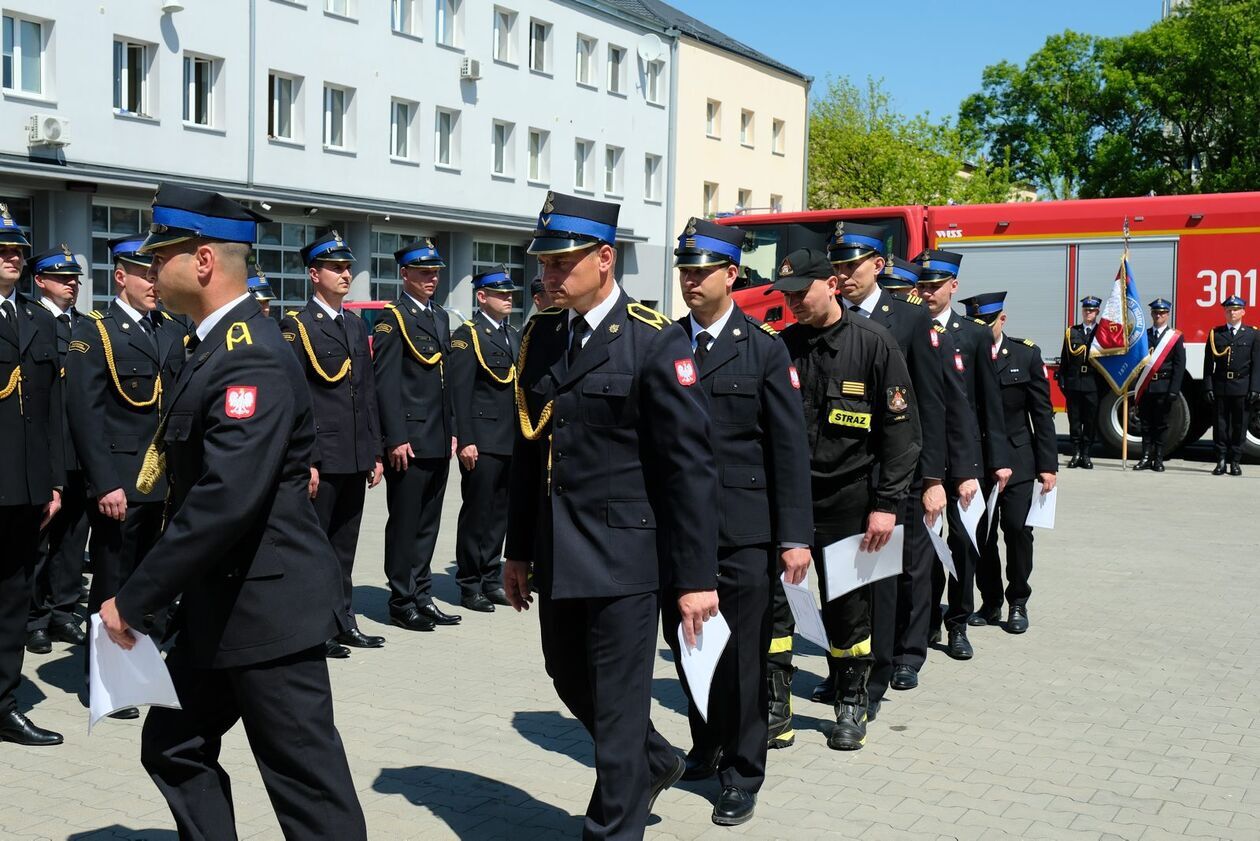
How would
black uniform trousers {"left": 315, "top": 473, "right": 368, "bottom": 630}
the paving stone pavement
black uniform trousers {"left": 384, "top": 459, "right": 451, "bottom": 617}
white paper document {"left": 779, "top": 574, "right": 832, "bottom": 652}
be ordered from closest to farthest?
the paving stone pavement → white paper document {"left": 779, "top": 574, "right": 832, "bottom": 652} → black uniform trousers {"left": 315, "top": 473, "right": 368, "bottom": 630} → black uniform trousers {"left": 384, "top": 459, "right": 451, "bottom": 617}

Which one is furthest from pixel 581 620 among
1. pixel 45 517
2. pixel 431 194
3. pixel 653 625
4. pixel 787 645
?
pixel 431 194

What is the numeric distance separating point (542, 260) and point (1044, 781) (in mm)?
2864

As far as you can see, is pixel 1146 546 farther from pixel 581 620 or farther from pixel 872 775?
pixel 581 620

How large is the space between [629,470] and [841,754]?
2.18 meters

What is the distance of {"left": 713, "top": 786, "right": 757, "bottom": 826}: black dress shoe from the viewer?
4871 millimetres

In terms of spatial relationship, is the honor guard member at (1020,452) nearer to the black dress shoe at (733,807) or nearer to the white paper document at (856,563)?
the white paper document at (856,563)

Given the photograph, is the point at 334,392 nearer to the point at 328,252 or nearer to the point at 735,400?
the point at 328,252

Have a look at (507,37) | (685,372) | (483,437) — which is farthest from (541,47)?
(685,372)

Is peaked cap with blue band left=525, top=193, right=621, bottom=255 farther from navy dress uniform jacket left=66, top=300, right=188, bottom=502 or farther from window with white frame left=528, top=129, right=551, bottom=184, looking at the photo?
window with white frame left=528, top=129, right=551, bottom=184

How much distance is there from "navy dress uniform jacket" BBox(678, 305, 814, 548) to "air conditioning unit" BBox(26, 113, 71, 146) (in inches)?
838

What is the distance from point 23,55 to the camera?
24.2m

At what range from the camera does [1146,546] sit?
11.7m

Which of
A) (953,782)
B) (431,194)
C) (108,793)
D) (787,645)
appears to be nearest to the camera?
(108,793)

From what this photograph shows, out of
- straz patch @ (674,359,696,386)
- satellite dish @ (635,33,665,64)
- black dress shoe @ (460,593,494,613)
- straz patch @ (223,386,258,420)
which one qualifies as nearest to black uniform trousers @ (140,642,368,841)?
straz patch @ (223,386,258,420)
